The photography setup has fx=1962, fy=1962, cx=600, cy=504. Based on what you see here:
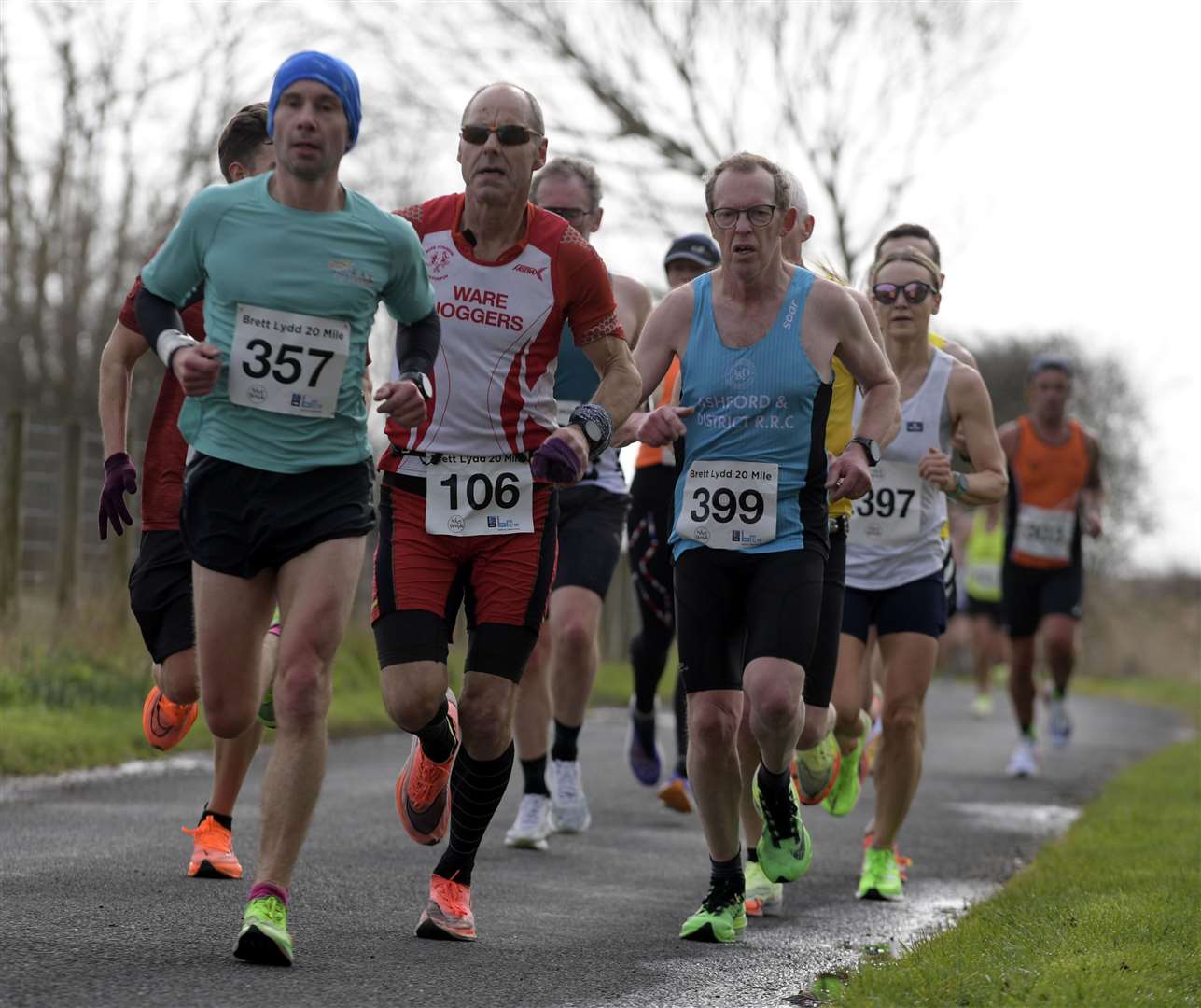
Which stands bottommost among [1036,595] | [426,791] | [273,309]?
[426,791]

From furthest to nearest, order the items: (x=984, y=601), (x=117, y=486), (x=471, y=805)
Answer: (x=984, y=601) < (x=471, y=805) < (x=117, y=486)

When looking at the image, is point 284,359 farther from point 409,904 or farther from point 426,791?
point 409,904

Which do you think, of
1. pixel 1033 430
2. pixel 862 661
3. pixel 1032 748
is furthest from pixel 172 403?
pixel 1032 748

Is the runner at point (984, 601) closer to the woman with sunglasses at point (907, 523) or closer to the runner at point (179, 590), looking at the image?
the woman with sunglasses at point (907, 523)

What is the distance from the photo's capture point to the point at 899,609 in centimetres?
764

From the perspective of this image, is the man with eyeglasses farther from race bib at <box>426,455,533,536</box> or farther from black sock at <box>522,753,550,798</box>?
black sock at <box>522,753,550,798</box>

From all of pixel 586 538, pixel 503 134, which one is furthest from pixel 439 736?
pixel 586 538

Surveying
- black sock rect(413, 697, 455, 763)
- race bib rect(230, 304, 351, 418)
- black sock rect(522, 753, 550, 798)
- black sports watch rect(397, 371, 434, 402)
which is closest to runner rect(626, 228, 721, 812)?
black sock rect(522, 753, 550, 798)

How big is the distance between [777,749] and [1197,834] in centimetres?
330

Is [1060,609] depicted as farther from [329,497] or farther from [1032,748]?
[329,497]

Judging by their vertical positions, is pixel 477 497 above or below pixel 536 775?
above

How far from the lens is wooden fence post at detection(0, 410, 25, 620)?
14273 millimetres

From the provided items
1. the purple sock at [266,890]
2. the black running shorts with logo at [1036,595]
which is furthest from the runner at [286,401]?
the black running shorts with logo at [1036,595]

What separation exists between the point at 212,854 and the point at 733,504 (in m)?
2.11
